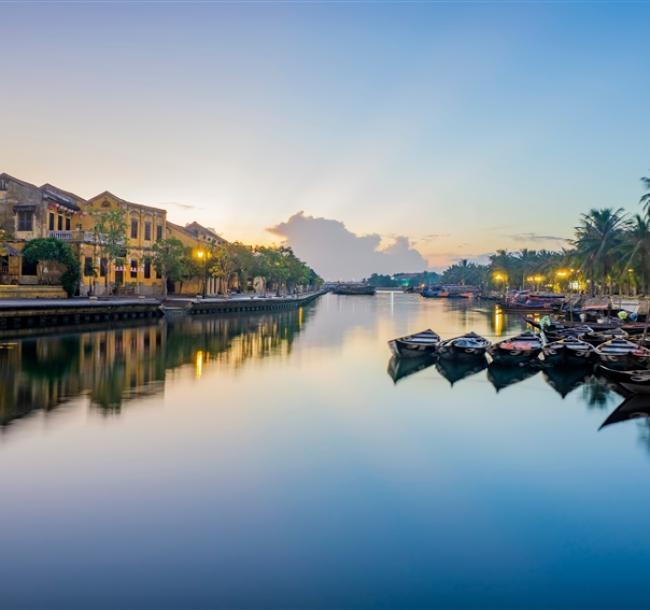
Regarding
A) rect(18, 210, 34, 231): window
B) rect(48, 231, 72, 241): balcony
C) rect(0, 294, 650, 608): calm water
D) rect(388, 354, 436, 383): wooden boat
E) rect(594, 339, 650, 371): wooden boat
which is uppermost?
rect(18, 210, 34, 231): window

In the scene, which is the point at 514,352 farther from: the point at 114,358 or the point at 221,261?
the point at 221,261

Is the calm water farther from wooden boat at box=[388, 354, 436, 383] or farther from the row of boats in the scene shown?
wooden boat at box=[388, 354, 436, 383]

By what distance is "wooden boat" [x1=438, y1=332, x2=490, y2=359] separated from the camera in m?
36.8

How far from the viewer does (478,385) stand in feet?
104

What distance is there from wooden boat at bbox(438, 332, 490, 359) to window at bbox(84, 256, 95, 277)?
49.9 metres

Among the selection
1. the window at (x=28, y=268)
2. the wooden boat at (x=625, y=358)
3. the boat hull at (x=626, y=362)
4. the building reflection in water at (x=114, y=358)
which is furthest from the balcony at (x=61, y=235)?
the boat hull at (x=626, y=362)

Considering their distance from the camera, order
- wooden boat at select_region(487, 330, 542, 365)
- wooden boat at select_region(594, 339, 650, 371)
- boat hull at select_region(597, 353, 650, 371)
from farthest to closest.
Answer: wooden boat at select_region(487, 330, 542, 365), wooden boat at select_region(594, 339, 650, 371), boat hull at select_region(597, 353, 650, 371)

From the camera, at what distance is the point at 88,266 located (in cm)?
7050

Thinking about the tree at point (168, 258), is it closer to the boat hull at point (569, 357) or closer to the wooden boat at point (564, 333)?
the wooden boat at point (564, 333)

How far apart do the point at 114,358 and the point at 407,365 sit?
19748mm

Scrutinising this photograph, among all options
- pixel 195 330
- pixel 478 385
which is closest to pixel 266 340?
pixel 195 330

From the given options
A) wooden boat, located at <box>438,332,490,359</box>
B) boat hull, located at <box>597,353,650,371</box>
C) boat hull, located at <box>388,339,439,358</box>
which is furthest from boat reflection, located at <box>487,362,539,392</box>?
boat hull, located at <box>597,353,650,371</box>

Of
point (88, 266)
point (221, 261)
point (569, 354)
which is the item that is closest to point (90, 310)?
point (88, 266)

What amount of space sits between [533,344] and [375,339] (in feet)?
82.8
